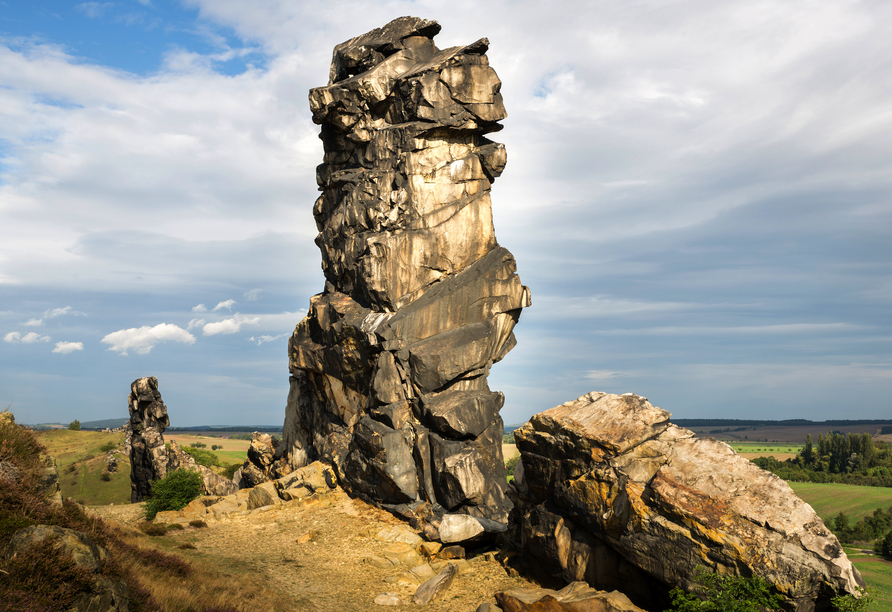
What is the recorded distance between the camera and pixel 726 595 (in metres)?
12.7

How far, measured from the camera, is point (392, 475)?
99.9 feet

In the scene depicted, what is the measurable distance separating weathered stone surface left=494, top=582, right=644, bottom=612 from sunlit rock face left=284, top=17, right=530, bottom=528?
1187 centimetres

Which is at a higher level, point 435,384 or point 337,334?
point 337,334

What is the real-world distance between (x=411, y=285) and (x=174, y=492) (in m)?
19.1

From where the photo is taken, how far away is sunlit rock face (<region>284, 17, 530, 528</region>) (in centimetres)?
3095

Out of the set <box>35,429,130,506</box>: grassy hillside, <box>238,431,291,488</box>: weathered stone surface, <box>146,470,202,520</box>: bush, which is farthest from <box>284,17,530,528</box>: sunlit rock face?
<box>35,429,130,506</box>: grassy hillside

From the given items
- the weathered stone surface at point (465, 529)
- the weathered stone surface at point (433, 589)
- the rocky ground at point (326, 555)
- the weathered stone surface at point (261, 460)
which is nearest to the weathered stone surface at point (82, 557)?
the rocky ground at point (326, 555)

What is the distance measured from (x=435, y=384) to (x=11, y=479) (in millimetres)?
21135

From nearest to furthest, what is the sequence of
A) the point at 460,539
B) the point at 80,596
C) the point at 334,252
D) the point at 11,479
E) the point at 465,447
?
1. the point at 80,596
2. the point at 11,479
3. the point at 460,539
4. the point at 465,447
5. the point at 334,252

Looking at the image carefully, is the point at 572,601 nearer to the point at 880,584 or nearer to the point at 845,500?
the point at 880,584

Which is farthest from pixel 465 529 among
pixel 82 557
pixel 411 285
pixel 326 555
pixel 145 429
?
pixel 145 429

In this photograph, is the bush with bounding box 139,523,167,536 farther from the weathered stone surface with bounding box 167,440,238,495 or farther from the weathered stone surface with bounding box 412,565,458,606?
the weathered stone surface with bounding box 412,565,458,606

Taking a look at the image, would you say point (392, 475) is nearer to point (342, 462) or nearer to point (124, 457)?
point (342, 462)

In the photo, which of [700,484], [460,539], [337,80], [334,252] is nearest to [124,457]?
[334,252]
